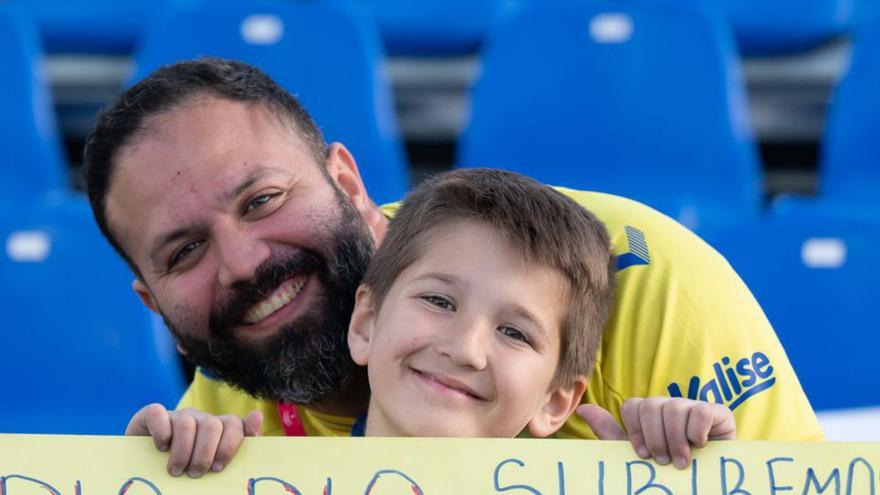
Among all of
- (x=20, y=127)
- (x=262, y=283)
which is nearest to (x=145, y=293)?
(x=262, y=283)

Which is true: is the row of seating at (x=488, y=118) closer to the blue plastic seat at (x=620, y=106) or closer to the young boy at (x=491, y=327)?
the blue plastic seat at (x=620, y=106)

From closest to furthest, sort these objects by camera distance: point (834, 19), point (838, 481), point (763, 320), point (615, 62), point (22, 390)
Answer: point (838, 481), point (763, 320), point (22, 390), point (615, 62), point (834, 19)

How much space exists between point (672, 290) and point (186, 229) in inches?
25.2

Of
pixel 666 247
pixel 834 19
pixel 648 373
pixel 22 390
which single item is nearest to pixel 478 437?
pixel 648 373

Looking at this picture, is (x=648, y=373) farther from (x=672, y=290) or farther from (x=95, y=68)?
(x=95, y=68)

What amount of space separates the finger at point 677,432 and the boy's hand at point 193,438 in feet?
1.43

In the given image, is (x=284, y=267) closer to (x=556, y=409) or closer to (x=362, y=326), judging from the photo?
(x=362, y=326)

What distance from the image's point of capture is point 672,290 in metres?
1.82

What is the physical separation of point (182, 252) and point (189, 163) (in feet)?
0.40

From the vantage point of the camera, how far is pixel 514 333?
157 cm

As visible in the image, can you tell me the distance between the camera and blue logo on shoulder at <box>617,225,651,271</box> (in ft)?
6.04

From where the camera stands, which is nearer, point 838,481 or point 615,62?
point 838,481

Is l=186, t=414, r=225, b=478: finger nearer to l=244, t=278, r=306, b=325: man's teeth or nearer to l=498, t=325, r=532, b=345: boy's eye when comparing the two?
l=498, t=325, r=532, b=345: boy's eye

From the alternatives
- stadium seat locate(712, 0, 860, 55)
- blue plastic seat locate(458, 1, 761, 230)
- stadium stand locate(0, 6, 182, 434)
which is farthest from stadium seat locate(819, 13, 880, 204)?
stadium stand locate(0, 6, 182, 434)
